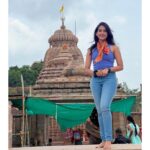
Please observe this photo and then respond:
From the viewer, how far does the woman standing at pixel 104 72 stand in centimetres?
368

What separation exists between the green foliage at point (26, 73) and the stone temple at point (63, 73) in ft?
64.2

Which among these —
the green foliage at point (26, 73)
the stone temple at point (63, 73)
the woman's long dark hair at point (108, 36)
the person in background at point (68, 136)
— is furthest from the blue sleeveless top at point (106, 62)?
the green foliage at point (26, 73)

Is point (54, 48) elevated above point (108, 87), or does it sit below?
above

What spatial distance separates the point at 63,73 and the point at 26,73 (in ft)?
101

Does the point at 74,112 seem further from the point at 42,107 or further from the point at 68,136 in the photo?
the point at 68,136

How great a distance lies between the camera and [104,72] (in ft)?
12.1

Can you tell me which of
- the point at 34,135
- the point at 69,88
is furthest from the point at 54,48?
the point at 34,135

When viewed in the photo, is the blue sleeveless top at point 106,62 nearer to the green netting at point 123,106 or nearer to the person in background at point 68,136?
the green netting at point 123,106

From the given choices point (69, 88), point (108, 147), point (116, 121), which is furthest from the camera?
point (69, 88)

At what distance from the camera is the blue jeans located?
12.0ft

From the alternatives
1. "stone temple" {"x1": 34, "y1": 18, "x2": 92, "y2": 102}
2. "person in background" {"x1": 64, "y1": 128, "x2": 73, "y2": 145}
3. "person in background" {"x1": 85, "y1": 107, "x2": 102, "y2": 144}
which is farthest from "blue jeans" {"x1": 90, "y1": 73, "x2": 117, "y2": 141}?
"stone temple" {"x1": 34, "y1": 18, "x2": 92, "y2": 102}

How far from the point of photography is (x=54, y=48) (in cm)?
2783

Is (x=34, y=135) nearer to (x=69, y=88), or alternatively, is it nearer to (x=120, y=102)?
(x=69, y=88)
